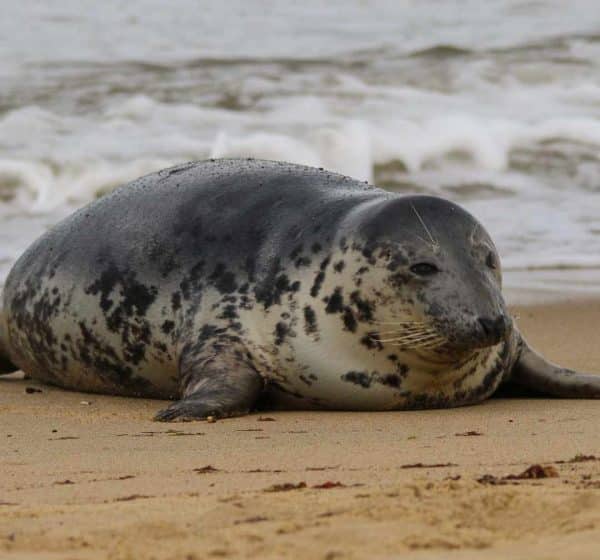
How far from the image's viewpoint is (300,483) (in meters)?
3.46

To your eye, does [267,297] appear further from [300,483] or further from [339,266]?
[300,483]

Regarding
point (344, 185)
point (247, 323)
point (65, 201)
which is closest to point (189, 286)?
point (247, 323)

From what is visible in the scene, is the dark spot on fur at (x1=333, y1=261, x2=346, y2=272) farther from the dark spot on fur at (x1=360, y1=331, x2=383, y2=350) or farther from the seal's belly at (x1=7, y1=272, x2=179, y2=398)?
the seal's belly at (x1=7, y1=272, x2=179, y2=398)

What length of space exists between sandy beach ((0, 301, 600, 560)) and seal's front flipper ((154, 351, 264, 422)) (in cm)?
8

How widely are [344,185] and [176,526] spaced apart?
2.90 m

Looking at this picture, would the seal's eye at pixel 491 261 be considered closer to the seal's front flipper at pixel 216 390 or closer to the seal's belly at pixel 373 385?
the seal's belly at pixel 373 385

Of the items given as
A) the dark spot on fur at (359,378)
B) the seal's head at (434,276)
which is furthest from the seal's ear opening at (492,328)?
the dark spot on fur at (359,378)

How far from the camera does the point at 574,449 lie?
4.02 metres

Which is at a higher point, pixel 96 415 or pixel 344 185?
pixel 344 185

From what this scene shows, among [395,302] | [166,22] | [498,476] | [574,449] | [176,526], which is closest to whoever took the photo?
[176,526]

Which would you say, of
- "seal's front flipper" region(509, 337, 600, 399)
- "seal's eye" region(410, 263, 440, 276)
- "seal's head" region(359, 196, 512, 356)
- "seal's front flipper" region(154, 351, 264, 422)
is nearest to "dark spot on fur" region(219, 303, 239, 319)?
"seal's front flipper" region(154, 351, 264, 422)

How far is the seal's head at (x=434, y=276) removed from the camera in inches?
187

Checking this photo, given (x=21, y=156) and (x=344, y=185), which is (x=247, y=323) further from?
(x=21, y=156)

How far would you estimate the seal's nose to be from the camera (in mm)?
4691
